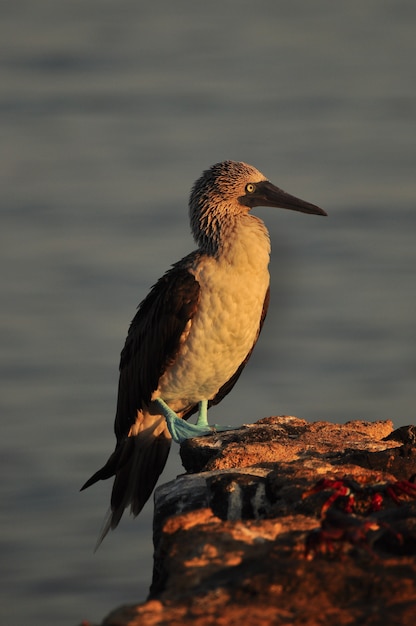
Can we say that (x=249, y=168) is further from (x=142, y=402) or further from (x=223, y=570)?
(x=223, y=570)

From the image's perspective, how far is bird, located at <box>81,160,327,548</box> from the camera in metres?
8.31

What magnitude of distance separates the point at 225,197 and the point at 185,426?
5.78ft

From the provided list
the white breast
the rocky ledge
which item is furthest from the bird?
the rocky ledge

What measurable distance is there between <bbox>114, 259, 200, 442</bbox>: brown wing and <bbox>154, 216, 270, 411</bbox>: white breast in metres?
0.09

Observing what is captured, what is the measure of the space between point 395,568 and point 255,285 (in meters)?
4.76

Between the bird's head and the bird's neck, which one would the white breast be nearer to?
the bird's neck

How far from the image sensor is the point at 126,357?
898 centimetres

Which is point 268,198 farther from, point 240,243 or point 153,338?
point 153,338

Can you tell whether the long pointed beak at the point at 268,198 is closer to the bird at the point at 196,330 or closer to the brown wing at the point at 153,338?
the bird at the point at 196,330

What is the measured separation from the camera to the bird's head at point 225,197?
8742 millimetres

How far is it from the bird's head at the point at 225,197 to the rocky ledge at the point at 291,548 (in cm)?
336

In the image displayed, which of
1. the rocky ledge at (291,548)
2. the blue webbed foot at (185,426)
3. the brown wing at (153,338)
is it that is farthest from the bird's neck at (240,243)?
the rocky ledge at (291,548)

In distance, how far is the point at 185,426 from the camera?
839 cm

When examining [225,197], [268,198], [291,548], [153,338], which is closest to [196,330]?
[153,338]
